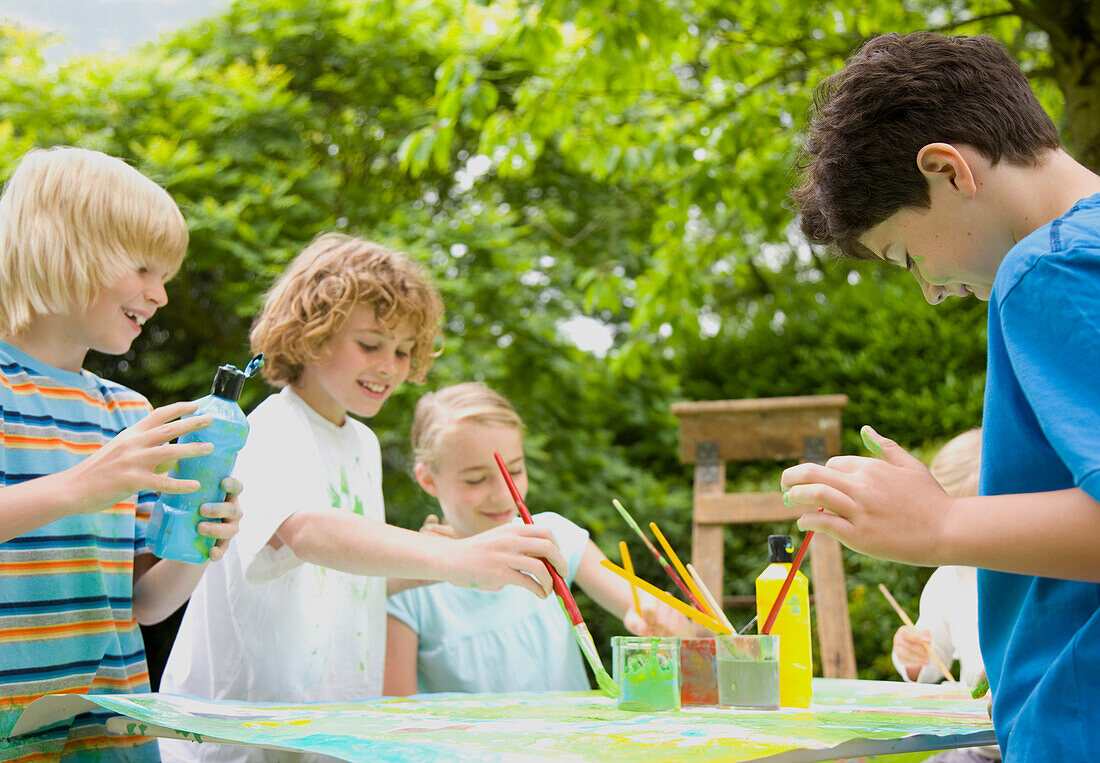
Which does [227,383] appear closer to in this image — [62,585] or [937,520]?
[62,585]

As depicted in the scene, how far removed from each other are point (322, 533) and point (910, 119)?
1072 mm

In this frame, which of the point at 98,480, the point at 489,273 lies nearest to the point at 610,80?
the point at 489,273

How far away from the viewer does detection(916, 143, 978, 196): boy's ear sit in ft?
3.41

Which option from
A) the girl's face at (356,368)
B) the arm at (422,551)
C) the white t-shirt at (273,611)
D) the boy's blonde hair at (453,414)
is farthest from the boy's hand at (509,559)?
the boy's blonde hair at (453,414)

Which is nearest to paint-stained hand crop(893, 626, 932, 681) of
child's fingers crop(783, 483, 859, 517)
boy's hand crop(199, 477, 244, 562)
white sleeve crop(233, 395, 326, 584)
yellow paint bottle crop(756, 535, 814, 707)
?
yellow paint bottle crop(756, 535, 814, 707)

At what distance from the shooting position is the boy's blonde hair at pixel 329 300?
6.24 ft

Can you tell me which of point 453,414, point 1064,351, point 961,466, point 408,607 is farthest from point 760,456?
point 1064,351

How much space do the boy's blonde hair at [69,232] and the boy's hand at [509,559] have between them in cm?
76

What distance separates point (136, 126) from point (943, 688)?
3598mm

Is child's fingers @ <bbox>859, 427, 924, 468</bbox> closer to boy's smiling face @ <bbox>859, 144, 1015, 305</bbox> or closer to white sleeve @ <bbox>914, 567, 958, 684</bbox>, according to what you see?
boy's smiling face @ <bbox>859, 144, 1015, 305</bbox>

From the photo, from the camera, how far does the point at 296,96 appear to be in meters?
4.46

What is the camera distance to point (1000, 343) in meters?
0.97

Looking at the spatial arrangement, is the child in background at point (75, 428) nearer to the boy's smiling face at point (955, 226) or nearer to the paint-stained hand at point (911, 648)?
the boy's smiling face at point (955, 226)

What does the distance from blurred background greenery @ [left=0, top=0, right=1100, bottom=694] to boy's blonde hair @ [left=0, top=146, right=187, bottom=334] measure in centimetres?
181
